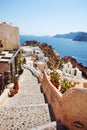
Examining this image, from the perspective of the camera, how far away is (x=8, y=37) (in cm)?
2423

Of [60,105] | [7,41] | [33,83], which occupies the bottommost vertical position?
[33,83]

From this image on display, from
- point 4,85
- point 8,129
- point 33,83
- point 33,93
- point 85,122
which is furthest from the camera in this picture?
point 33,83

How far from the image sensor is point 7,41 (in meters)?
24.3

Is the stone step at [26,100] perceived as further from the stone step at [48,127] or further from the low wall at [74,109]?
the stone step at [48,127]

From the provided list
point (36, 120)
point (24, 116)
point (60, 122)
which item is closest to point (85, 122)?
point (60, 122)

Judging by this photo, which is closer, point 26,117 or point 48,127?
point 48,127

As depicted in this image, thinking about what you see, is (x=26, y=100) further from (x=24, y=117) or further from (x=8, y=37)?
(x=8, y=37)

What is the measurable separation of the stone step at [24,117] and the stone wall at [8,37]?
13.5 m

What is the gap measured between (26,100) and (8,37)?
11.3 m

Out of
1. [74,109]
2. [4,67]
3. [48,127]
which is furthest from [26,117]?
[4,67]

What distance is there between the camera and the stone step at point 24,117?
10012mm

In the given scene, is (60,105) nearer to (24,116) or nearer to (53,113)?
(53,113)

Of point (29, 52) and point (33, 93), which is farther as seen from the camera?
point (29, 52)

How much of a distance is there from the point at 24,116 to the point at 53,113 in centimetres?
171
